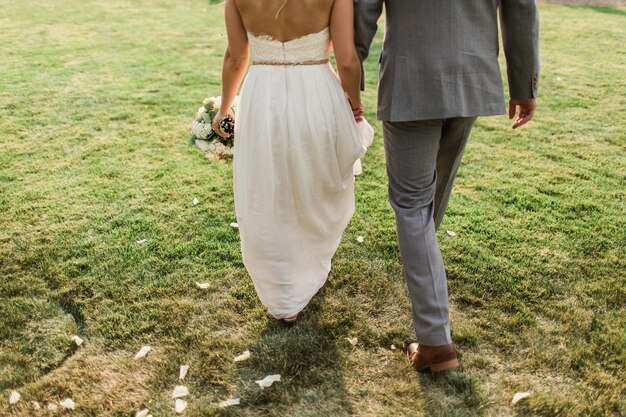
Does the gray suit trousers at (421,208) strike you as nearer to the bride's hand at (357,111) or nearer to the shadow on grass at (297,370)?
the bride's hand at (357,111)

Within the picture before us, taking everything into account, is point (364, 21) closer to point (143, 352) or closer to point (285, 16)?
point (285, 16)

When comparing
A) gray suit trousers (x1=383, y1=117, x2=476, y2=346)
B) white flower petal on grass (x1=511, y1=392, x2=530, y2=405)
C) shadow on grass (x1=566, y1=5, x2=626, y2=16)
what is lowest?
white flower petal on grass (x1=511, y1=392, x2=530, y2=405)

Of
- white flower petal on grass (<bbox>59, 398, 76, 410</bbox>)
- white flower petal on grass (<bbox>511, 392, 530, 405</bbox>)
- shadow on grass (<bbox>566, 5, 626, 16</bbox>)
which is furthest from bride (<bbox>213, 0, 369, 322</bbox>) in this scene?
shadow on grass (<bbox>566, 5, 626, 16</bbox>)

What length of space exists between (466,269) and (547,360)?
0.88 metres

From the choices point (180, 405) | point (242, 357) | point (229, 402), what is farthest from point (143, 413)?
point (242, 357)

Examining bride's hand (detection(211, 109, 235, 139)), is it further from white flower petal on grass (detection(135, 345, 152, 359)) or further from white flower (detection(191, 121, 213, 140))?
white flower petal on grass (detection(135, 345, 152, 359))

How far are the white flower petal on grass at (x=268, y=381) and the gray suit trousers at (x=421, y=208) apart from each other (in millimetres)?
763

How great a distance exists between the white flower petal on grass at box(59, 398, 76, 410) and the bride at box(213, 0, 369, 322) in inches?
43.7

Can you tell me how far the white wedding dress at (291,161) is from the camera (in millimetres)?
2854

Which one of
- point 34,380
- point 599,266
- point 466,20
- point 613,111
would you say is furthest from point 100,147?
point 613,111

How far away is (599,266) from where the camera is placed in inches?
147

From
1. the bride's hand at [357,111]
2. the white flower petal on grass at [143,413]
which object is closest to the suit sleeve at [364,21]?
the bride's hand at [357,111]

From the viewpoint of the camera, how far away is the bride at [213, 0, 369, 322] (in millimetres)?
2723

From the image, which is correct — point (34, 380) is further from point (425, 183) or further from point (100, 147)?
point (100, 147)
